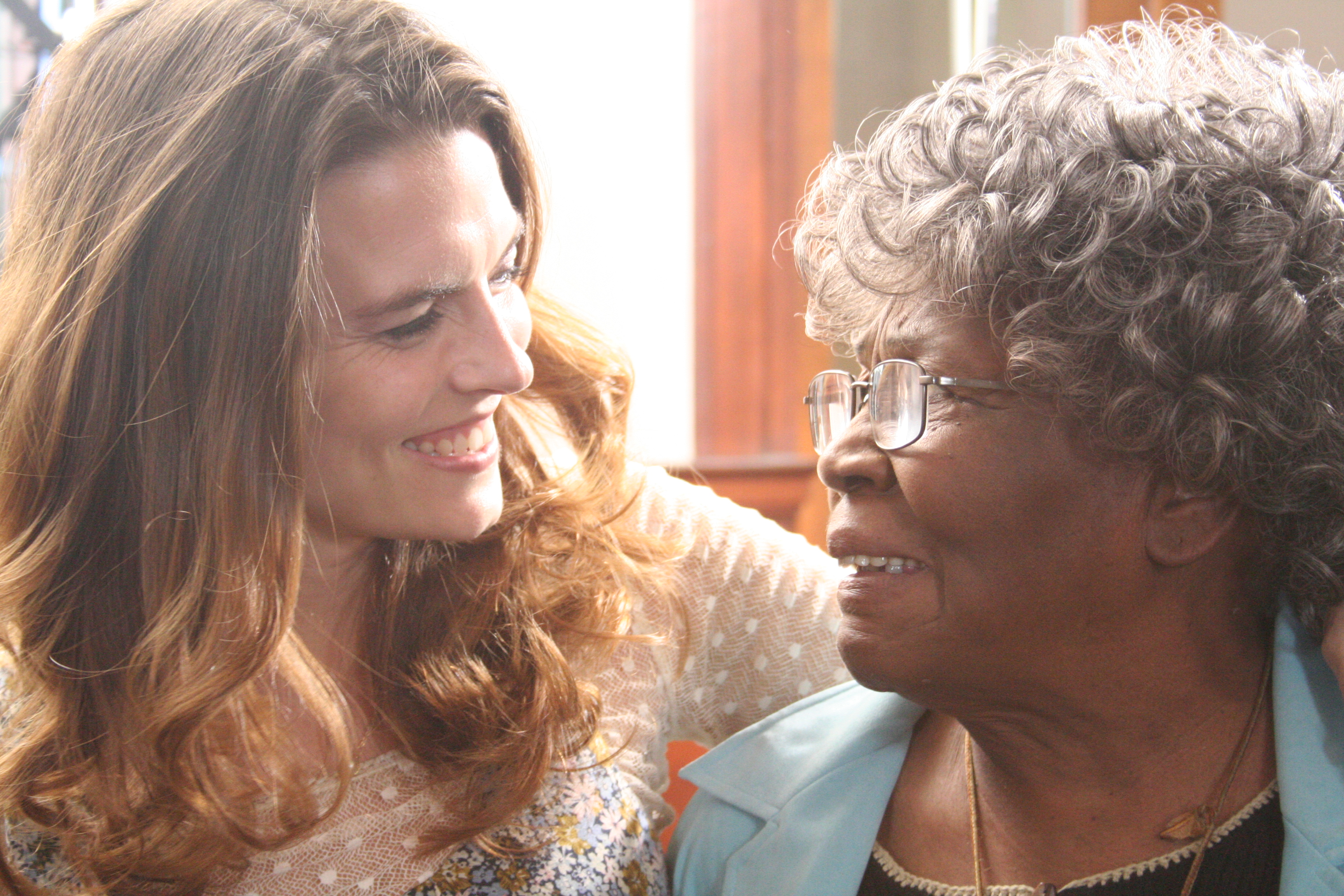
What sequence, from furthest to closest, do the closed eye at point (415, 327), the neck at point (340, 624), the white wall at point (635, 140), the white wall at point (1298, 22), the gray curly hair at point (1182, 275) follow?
the white wall at point (635, 140) → the white wall at point (1298, 22) → the neck at point (340, 624) → the closed eye at point (415, 327) → the gray curly hair at point (1182, 275)

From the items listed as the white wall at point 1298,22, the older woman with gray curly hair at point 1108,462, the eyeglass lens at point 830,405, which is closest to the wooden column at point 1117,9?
the white wall at point 1298,22

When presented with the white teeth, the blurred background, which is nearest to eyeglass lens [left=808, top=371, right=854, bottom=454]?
the white teeth

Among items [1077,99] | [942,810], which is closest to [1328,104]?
[1077,99]

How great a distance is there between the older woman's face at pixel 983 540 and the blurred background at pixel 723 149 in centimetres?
157

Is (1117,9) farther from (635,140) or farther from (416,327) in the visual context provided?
(416,327)

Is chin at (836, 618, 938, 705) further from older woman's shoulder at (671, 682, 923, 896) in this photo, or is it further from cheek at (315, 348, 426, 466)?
cheek at (315, 348, 426, 466)

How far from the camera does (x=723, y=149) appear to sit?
9.41ft

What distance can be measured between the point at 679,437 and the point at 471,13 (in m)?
1.09

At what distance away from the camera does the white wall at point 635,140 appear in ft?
8.80

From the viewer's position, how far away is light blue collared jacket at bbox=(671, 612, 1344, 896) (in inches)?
41.5

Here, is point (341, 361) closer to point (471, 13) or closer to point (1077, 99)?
point (1077, 99)

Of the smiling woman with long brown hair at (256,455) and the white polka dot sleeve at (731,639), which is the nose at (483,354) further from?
the white polka dot sleeve at (731,639)

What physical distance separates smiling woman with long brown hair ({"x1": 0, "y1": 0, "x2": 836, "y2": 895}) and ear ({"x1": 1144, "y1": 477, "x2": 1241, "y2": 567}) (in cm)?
63

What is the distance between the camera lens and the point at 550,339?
5.03 ft
